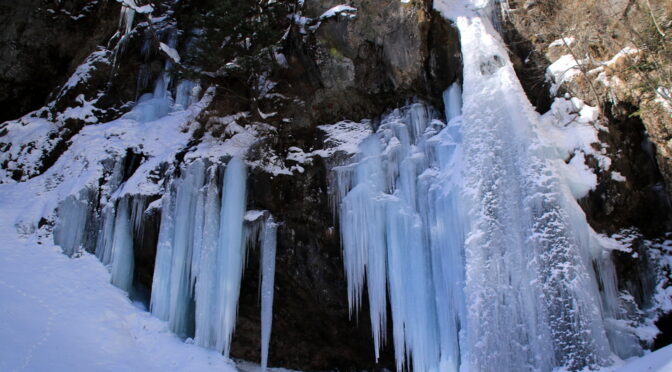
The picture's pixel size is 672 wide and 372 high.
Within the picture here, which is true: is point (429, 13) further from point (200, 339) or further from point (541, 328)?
point (200, 339)

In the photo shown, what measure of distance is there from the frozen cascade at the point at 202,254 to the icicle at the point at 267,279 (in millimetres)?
479

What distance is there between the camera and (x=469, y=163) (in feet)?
28.7

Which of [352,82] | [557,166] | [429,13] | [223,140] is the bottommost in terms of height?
[557,166]

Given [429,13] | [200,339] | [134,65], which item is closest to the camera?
[200,339]

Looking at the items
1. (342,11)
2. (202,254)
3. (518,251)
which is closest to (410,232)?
(518,251)

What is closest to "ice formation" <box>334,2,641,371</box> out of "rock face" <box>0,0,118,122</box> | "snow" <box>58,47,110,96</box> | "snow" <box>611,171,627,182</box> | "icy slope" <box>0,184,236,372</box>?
"snow" <box>611,171,627,182</box>

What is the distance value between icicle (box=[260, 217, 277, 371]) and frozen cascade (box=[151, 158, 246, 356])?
1.57 feet

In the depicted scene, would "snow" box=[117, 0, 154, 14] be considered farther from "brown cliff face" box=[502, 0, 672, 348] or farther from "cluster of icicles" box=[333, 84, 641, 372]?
"brown cliff face" box=[502, 0, 672, 348]

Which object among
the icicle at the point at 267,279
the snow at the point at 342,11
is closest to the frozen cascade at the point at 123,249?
the icicle at the point at 267,279

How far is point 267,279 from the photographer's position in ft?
33.6

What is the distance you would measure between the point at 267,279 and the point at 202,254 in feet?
4.50

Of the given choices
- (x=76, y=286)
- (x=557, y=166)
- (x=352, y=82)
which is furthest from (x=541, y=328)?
(x=76, y=286)

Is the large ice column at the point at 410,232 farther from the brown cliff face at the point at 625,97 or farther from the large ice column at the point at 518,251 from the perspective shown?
the brown cliff face at the point at 625,97

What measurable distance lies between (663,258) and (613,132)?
2.26 meters
